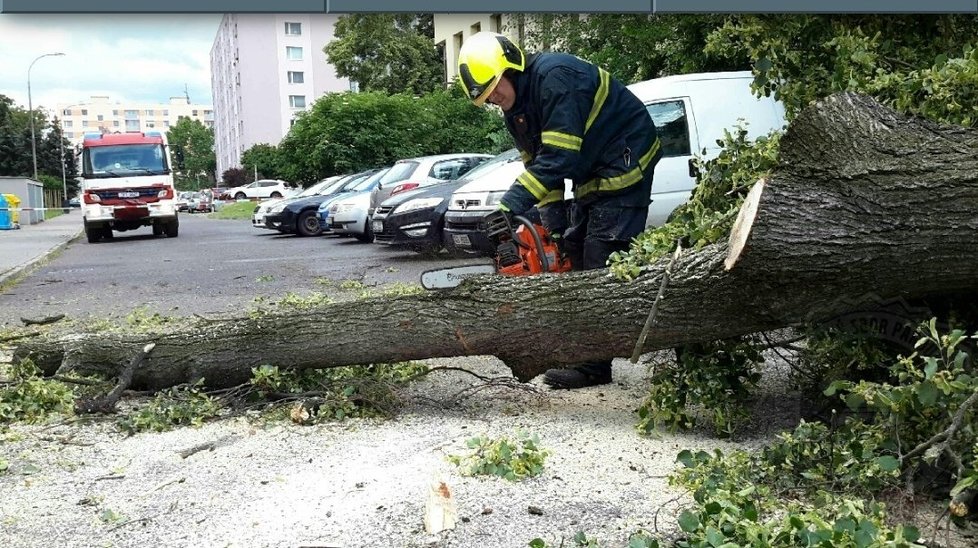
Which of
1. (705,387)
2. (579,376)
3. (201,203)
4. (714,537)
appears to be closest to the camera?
(714,537)

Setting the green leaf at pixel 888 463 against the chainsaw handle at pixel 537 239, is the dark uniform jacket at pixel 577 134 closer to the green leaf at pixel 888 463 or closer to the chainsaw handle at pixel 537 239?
the chainsaw handle at pixel 537 239

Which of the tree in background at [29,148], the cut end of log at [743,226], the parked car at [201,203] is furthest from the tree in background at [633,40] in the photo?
the parked car at [201,203]

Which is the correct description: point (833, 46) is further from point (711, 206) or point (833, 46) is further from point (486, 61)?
point (486, 61)

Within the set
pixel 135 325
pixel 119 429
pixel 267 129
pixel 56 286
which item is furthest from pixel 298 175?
pixel 267 129

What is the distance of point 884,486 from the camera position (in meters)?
2.38

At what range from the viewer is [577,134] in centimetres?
349

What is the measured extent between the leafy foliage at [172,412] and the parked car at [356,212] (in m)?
8.46

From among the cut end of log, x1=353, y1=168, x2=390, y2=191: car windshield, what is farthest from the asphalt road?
the cut end of log

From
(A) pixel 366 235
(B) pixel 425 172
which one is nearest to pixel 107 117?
(A) pixel 366 235

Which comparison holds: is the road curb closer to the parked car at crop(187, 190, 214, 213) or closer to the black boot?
the black boot

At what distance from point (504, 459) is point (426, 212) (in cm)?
649

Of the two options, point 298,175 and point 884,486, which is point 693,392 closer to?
point 884,486

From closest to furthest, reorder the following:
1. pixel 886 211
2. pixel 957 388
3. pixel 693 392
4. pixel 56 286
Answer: pixel 957 388 → pixel 886 211 → pixel 693 392 → pixel 56 286

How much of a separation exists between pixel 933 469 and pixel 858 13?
2.27 metres
